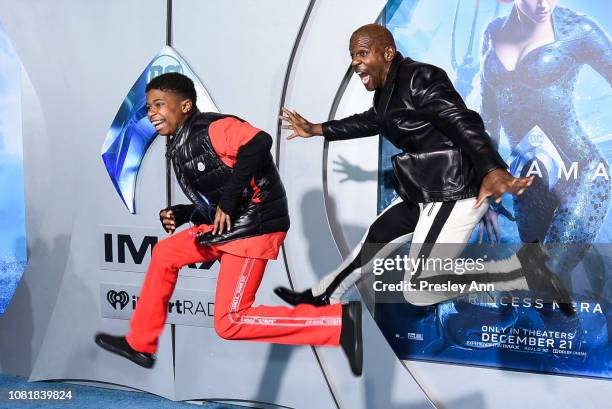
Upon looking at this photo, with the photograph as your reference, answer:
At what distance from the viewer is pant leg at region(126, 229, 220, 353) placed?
8.64 feet

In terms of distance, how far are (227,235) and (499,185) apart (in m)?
1.03

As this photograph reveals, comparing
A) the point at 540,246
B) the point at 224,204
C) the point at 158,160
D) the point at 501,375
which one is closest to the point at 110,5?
the point at 158,160

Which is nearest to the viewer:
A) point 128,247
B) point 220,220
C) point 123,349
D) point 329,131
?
point 220,220

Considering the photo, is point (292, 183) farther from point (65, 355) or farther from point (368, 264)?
point (65, 355)

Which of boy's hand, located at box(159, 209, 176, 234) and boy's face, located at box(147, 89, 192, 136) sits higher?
boy's face, located at box(147, 89, 192, 136)

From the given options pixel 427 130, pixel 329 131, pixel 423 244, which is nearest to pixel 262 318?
pixel 423 244

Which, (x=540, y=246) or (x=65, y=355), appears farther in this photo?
(x=65, y=355)

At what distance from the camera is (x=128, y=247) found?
11.6 feet

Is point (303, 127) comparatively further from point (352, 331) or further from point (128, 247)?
point (128, 247)

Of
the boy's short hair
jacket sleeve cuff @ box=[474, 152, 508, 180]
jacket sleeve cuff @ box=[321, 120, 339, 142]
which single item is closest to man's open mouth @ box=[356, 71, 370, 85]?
jacket sleeve cuff @ box=[321, 120, 339, 142]

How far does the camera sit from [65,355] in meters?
3.76

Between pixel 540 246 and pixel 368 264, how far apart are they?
30.2 inches

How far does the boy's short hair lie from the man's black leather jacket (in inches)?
29.7

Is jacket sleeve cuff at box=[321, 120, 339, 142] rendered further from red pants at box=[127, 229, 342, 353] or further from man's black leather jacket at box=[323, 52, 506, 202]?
red pants at box=[127, 229, 342, 353]
